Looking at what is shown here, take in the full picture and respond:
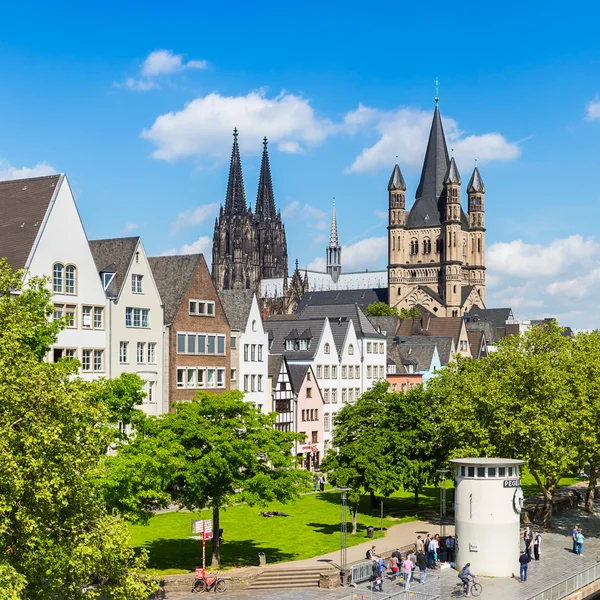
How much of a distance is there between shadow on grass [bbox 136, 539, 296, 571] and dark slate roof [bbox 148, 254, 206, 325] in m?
21.8

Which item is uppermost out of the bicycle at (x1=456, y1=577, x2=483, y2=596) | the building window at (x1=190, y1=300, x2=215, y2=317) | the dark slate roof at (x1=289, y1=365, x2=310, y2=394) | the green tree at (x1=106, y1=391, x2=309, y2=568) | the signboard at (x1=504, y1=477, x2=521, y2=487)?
the building window at (x1=190, y1=300, x2=215, y2=317)

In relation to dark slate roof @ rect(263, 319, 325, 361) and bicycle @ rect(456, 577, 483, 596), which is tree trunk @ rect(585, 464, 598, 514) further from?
dark slate roof @ rect(263, 319, 325, 361)

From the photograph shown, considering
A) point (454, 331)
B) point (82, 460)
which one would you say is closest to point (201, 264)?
point (82, 460)

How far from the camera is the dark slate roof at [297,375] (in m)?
88.1

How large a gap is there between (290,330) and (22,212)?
3996cm

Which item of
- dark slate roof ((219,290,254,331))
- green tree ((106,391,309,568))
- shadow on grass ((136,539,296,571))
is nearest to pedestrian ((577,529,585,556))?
shadow on grass ((136,539,296,571))

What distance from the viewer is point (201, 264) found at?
2918 inches

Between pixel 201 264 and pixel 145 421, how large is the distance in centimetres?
3262

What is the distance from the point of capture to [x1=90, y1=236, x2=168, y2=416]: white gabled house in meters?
65.4

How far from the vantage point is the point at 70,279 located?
61.2 metres

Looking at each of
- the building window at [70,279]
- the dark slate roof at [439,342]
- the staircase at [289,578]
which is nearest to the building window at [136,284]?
the building window at [70,279]

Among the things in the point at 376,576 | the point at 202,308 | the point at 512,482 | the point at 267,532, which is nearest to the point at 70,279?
the point at 202,308

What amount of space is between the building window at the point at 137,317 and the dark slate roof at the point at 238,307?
43.8 feet

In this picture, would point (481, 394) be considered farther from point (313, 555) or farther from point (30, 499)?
point (30, 499)
